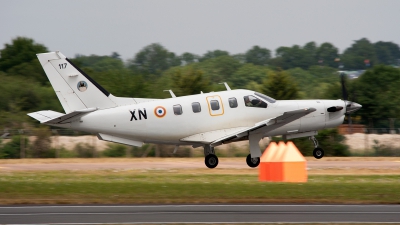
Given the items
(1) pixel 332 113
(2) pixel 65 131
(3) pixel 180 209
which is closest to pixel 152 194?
(3) pixel 180 209

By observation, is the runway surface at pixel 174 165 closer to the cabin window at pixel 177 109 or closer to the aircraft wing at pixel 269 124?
the aircraft wing at pixel 269 124

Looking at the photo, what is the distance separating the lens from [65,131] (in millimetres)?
50531

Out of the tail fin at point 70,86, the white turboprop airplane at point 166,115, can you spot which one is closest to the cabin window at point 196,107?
the white turboprop airplane at point 166,115

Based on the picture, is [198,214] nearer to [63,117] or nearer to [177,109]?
[63,117]

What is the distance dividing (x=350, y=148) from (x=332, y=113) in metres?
16.4

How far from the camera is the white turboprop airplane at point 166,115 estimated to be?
26859 millimetres

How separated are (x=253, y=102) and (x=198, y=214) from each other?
1187 centimetres

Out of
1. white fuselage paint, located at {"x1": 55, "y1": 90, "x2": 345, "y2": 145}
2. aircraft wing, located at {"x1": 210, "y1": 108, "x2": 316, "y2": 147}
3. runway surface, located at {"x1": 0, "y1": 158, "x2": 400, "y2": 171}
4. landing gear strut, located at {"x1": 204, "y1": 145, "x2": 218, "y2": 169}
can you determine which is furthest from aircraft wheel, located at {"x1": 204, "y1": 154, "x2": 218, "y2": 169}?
runway surface, located at {"x1": 0, "y1": 158, "x2": 400, "y2": 171}

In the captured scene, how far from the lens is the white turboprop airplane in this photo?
26859 millimetres

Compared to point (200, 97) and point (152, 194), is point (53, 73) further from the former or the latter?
point (152, 194)

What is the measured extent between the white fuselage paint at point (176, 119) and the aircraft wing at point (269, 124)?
44 cm

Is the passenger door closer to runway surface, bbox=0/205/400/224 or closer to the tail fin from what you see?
the tail fin

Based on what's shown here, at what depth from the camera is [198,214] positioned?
54.9ft

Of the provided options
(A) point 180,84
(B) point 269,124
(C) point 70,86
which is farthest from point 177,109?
(A) point 180,84
